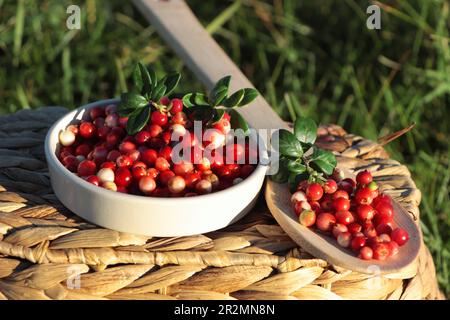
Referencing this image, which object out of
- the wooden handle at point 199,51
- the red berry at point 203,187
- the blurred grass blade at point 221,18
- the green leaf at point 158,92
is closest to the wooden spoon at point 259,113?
the wooden handle at point 199,51

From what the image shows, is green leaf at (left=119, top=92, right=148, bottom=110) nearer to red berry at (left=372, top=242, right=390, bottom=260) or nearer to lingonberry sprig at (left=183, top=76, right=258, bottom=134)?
lingonberry sprig at (left=183, top=76, right=258, bottom=134)

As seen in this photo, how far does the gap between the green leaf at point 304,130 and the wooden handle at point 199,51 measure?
12 centimetres

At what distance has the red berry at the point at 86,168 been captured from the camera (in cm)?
110

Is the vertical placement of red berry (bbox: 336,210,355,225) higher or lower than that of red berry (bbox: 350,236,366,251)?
Result: higher

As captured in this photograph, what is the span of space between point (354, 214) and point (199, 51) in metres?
0.56

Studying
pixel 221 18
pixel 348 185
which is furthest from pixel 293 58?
pixel 348 185

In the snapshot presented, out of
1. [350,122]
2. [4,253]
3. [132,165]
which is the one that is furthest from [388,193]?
[350,122]

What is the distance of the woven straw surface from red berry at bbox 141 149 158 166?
0.12 metres

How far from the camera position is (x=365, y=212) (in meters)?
1.06

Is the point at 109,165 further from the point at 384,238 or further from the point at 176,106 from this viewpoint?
the point at 384,238

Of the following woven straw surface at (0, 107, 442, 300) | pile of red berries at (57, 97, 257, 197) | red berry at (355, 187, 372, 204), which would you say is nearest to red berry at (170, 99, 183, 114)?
pile of red berries at (57, 97, 257, 197)

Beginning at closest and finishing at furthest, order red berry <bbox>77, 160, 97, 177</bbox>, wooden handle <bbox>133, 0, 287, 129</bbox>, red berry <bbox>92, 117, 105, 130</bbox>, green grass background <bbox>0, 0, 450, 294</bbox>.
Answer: red berry <bbox>77, 160, 97, 177</bbox> < red berry <bbox>92, 117, 105, 130</bbox> < wooden handle <bbox>133, 0, 287, 129</bbox> < green grass background <bbox>0, 0, 450, 294</bbox>

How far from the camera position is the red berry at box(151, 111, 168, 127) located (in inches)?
44.9

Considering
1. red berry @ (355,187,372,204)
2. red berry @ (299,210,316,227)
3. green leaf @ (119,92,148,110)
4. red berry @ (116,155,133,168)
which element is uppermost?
green leaf @ (119,92,148,110)
